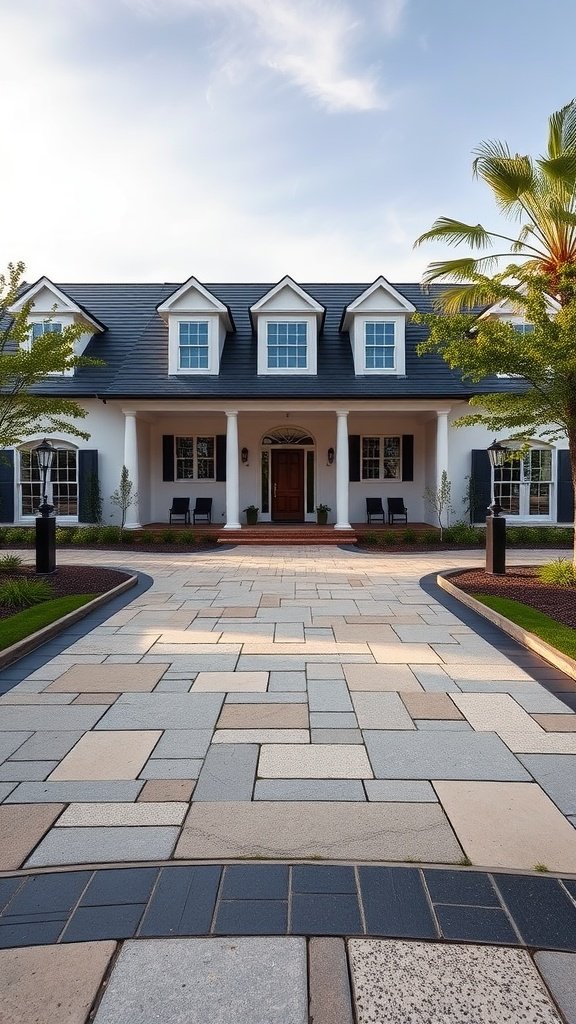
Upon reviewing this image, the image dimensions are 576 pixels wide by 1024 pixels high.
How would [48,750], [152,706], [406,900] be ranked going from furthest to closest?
[152,706] < [48,750] < [406,900]

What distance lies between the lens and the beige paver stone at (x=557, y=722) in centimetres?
382

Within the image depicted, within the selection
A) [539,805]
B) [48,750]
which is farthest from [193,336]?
[539,805]

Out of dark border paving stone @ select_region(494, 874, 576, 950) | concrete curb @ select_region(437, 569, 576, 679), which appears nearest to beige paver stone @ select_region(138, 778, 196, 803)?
dark border paving stone @ select_region(494, 874, 576, 950)

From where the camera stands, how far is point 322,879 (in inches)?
92.6

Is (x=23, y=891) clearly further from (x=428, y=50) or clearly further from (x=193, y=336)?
(x=193, y=336)

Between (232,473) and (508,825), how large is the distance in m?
13.5

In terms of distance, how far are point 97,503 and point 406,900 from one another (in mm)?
15119

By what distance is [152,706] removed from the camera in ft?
13.8

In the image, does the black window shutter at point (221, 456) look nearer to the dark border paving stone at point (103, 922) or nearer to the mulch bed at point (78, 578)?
the mulch bed at point (78, 578)

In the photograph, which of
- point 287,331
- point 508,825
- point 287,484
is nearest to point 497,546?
point 508,825

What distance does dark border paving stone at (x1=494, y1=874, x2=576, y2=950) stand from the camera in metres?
2.06

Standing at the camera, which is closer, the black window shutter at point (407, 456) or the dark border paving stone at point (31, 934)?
the dark border paving stone at point (31, 934)

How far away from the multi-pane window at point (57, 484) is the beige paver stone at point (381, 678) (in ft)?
43.7

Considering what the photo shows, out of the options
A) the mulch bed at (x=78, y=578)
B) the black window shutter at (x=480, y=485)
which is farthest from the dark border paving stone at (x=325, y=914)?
the black window shutter at (x=480, y=485)
